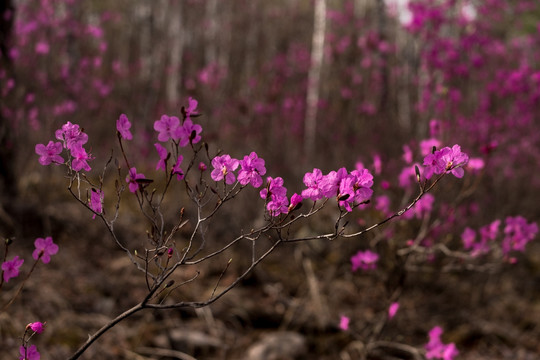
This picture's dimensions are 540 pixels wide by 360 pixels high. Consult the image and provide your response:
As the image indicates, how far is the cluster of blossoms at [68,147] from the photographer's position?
4.41 ft

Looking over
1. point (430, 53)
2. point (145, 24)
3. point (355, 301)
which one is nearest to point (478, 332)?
point (355, 301)

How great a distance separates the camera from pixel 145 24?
9.30 meters

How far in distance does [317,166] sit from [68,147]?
14.9 ft

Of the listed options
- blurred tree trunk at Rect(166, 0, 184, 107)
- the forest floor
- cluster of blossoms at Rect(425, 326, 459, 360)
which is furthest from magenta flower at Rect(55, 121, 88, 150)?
blurred tree trunk at Rect(166, 0, 184, 107)

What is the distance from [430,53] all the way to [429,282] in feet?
8.03

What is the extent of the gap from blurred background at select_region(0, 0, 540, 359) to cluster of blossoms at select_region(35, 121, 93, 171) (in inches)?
33.0

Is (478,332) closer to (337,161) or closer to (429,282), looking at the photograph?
(429,282)

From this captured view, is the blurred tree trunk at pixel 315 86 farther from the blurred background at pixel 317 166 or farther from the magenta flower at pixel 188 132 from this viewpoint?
the magenta flower at pixel 188 132

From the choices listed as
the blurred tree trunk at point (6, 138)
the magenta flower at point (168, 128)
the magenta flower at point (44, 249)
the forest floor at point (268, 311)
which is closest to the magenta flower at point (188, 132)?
the magenta flower at point (168, 128)

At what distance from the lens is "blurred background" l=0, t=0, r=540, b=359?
3.44 metres

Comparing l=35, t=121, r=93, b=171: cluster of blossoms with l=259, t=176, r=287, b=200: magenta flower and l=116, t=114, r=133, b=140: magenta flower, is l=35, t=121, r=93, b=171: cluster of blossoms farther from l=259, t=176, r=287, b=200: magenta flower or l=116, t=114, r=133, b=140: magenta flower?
l=259, t=176, r=287, b=200: magenta flower

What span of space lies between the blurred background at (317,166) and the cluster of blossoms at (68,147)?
2.75ft

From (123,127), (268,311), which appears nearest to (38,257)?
(123,127)

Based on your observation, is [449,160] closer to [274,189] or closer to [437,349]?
[274,189]
